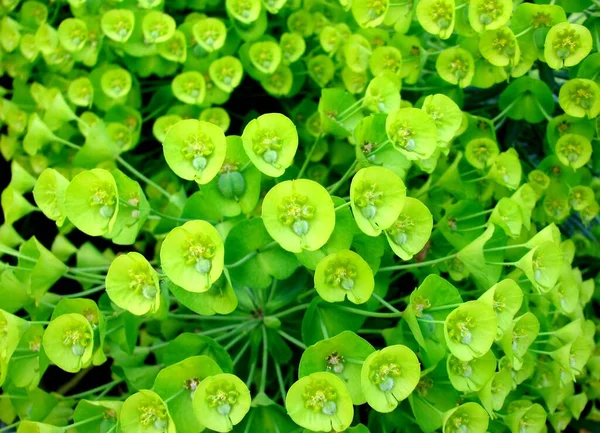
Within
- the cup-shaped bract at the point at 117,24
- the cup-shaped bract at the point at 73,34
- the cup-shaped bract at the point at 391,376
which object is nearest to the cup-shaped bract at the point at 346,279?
the cup-shaped bract at the point at 391,376

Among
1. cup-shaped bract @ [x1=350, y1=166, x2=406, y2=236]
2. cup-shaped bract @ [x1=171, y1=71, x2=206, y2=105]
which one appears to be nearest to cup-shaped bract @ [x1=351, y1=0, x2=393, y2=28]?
cup-shaped bract @ [x1=171, y1=71, x2=206, y2=105]

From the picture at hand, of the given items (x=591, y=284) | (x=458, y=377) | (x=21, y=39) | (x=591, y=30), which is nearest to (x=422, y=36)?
(x=591, y=30)

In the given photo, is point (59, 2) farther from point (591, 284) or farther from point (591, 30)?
point (591, 284)

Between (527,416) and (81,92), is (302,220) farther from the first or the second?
(81,92)

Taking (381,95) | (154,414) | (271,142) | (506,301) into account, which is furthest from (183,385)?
(381,95)

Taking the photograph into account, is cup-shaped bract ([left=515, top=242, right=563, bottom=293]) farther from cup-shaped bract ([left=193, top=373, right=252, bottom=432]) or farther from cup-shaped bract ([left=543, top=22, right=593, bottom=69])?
cup-shaped bract ([left=193, top=373, right=252, bottom=432])

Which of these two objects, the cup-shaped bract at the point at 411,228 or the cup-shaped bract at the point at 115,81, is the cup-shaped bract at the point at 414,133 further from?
the cup-shaped bract at the point at 115,81
